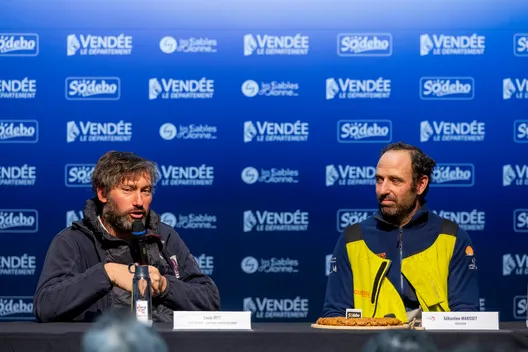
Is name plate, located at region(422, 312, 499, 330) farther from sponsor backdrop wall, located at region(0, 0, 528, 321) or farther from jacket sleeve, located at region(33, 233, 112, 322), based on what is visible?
sponsor backdrop wall, located at region(0, 0, 528, 321)

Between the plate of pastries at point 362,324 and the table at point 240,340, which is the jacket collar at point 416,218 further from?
the table at point 240,340

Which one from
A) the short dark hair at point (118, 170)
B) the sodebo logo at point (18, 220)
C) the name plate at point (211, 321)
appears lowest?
the name plate at point (211, 321)

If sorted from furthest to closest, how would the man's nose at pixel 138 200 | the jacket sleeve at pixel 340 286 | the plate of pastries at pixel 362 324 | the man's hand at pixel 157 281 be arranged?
the jacket sleeve at pixel 340 286
the man's nose at pixel 138 200
the man's hand at pixel 157 281
the plate of pastries at pixel 362 324

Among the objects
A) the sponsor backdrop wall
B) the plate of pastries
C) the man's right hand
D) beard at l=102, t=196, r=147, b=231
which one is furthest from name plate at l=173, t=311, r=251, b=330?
the sponsor backdrop wall

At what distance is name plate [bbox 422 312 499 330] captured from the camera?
228 centimetres

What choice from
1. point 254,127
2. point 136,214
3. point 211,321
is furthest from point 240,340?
point 254,127

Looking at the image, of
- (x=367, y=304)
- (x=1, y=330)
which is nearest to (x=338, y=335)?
(x=1, y=330)

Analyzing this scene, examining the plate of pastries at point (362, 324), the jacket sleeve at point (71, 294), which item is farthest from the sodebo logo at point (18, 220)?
the plate of pastries at point (362, 324)

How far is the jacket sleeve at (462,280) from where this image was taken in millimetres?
3293

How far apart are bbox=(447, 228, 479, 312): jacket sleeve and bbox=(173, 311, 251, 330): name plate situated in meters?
1.26

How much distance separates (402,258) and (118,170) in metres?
1.10

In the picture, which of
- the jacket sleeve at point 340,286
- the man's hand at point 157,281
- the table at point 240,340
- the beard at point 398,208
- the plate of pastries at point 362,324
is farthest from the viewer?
the beard at point 398,208

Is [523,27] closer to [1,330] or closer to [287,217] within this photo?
[287,217]

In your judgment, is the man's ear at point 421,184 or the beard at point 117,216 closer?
the beard at point 117,216
